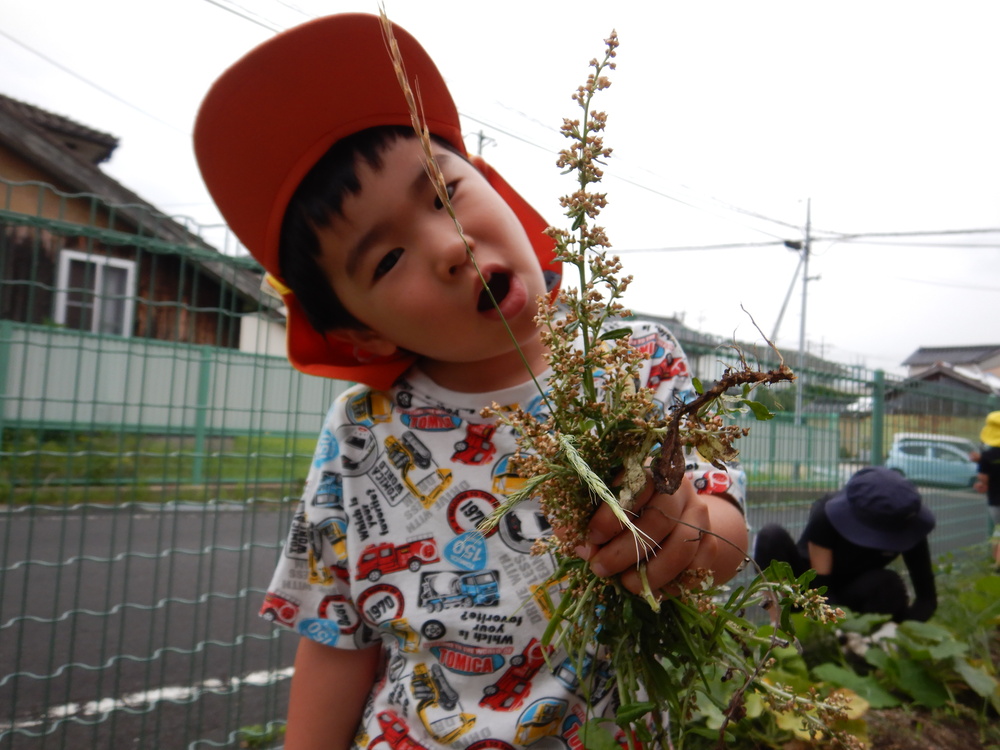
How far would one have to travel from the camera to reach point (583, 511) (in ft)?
2.43

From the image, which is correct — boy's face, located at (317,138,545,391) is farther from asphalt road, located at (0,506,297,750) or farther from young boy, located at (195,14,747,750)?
asphalt road, located at (0,506,297,750)

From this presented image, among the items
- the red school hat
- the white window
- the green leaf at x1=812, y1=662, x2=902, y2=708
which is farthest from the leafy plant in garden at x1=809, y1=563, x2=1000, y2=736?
the white window

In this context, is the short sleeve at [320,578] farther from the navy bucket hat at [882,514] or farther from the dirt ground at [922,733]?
the navy bucket hat at [882,514]

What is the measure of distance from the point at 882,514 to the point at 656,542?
2.90m

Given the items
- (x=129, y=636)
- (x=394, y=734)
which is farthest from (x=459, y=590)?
(x=129, y=636)

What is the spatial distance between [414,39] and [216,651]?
11.5 ft

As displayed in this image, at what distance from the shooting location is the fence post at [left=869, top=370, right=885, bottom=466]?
5152mm

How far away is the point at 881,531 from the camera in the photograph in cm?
318

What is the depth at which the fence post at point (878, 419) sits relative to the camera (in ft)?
16.9

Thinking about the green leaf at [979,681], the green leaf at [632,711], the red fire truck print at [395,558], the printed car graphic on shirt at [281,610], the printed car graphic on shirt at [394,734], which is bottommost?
the green leaf at [979,681]

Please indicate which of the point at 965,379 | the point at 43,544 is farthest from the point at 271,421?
the point at 965,379

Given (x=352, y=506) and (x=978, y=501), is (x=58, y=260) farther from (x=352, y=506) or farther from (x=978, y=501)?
(x=978, y=501)

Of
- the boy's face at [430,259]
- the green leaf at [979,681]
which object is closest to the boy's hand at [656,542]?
the boy's face at [430,259]

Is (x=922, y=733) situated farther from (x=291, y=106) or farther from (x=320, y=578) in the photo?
(x=291, y=106)
